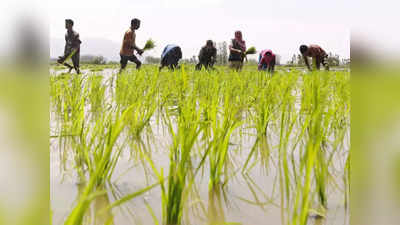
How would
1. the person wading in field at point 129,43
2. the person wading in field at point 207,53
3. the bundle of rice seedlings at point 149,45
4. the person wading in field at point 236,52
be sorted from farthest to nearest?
the person wading in field at point 207,53, the person wading in field at point 236,52, the person wading in field at point 129,43, the bundle of rice seedlings at point 149,45

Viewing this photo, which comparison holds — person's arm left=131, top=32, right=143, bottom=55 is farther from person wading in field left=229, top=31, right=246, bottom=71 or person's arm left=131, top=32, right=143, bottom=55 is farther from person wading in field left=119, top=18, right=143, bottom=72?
person wading in field left=229, top=31, right=246, bottom=71

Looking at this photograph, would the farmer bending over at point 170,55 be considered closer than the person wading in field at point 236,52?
No

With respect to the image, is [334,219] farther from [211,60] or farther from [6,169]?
[211,60]

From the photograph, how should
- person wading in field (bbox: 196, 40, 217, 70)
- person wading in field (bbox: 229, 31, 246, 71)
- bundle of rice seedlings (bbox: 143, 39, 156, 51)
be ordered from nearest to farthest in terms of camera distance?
bundle of rice seedlings (bbox: 143, 39, 156, 51), person wading in field (bbox: 229, 31, 246, 71), person wading in field (bbox: 196, 40, 217, 70)

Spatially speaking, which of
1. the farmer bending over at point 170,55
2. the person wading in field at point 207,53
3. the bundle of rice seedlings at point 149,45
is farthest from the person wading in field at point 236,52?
the bundle of rice seedlings at point 149,45

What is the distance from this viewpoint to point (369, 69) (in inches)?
19.0

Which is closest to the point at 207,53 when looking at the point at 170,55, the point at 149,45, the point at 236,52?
the point at 236,52

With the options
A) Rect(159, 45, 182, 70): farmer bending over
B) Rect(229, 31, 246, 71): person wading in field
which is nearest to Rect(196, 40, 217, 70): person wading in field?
Rect(229, 31, 246, 71): person wading in field

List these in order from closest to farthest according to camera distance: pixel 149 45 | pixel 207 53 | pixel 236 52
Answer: pixel 149 45
pixel 236 52
pixel 207 53

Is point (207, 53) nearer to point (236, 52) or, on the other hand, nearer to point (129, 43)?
point (236, 52)

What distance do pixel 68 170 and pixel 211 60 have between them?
6.69 metres

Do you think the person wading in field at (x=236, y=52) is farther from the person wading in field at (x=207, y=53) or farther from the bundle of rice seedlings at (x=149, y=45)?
the bundle of rice seedlings at (x=149, y=45)

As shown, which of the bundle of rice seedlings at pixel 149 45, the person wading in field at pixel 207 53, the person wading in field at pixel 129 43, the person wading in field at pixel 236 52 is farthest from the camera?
the person wading in field at pixel 207 53

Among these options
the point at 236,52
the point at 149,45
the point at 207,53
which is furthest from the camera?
the point at 207,53
